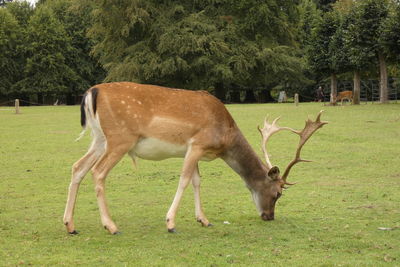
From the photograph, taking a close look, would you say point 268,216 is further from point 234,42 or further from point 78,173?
point 234,42

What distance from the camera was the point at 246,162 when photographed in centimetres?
809

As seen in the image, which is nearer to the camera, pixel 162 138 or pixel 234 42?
pixel 162 138

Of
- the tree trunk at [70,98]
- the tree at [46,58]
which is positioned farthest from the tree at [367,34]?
the tree trunk at [70,98]

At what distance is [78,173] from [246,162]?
2238 millimetres

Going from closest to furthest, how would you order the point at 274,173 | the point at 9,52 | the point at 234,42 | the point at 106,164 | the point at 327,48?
the point at 106,164, the point at 274,173, the point at 327,48, the point at 234,42, the point at 9,52

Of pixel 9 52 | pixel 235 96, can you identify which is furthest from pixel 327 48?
pixel 9 52

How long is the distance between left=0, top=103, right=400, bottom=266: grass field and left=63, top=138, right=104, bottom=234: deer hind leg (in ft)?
0.64

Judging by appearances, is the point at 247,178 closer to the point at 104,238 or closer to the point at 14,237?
the point at 104,238

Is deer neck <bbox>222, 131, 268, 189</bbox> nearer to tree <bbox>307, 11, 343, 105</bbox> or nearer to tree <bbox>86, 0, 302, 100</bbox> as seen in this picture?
tree <bbox>307, 11, 343, 105</bbox>

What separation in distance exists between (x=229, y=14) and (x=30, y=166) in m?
37.8

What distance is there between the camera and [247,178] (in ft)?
26.7

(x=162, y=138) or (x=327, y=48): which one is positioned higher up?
(x=327, y=48)

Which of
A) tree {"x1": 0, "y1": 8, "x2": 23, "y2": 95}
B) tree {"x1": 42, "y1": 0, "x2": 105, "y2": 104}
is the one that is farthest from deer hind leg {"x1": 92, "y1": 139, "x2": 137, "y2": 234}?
tree {"x1": 0, "y1": 8, "x2": 23, "y2": 95}

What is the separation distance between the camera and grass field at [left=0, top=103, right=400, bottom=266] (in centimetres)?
629
